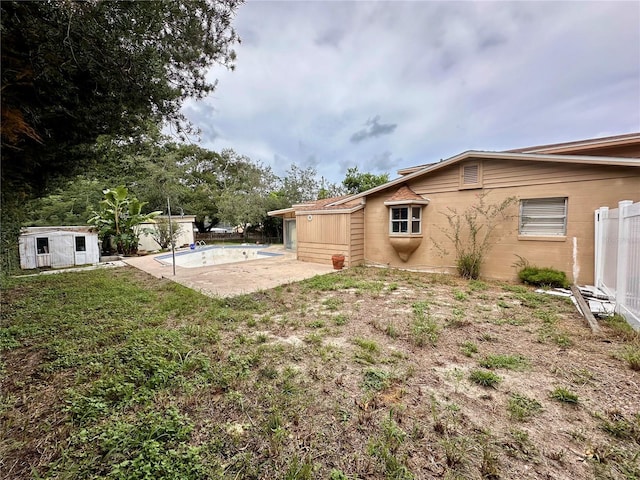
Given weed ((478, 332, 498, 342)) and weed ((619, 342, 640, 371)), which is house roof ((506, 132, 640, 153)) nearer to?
weed ((619, 342, 640, 371))

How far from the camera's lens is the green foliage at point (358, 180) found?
99.9 ft

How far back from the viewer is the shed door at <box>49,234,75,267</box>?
1200 cm

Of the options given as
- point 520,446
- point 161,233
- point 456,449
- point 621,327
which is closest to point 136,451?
→ point 456,449

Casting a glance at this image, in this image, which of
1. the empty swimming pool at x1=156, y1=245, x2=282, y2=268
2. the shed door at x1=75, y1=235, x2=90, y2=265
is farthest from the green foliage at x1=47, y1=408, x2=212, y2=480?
the shed door at x1=75, y1=235, x2=90, y2=265

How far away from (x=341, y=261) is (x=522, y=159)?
644cm

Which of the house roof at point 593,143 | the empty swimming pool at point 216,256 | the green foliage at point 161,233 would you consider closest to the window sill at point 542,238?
the house roof at point 593,143

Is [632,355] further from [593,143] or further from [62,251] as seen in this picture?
[62,251]

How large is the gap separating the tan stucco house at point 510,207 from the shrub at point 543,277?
0.70ft

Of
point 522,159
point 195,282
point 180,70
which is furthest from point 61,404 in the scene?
point 522,159

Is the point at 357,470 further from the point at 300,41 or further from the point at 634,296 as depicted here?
the point at 300,41

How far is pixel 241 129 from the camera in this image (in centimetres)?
2195

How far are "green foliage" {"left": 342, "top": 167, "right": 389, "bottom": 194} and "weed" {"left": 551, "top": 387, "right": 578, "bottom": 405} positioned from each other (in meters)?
28.7

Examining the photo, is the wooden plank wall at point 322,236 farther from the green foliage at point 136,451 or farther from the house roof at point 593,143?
the green foliage at point 136,451

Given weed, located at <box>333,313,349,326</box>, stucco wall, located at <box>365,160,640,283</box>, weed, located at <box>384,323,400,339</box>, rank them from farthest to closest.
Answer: stucco wall, located at <box>365,160,640,283</box> → weed, located at <box>333,313,349,326</box> → weed, located at <box>384,323,400,339</box>
